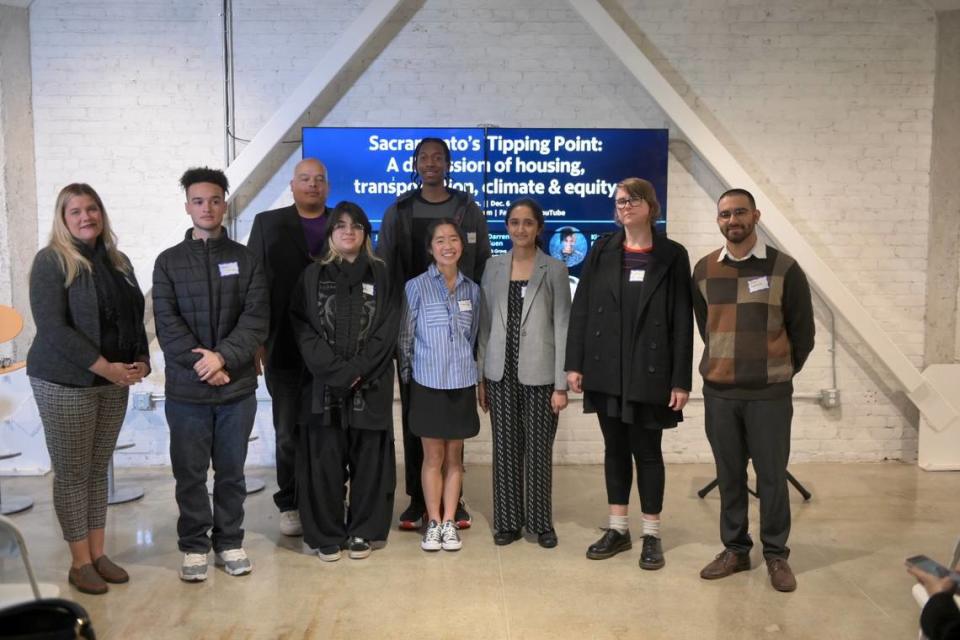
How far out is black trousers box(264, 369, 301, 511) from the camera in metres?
4.27

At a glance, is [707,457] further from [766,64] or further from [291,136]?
[291,136]

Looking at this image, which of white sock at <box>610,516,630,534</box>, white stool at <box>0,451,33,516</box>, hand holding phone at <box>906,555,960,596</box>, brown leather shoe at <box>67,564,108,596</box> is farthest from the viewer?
white stool at <box>0,451,33,516</box>

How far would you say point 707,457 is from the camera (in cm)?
590

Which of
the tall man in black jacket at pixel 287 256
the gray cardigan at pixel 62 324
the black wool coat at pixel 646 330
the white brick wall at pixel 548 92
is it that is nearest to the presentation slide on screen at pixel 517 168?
the white brick wall at pixel 548 92

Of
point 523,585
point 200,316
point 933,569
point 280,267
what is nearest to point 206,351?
point 200,316

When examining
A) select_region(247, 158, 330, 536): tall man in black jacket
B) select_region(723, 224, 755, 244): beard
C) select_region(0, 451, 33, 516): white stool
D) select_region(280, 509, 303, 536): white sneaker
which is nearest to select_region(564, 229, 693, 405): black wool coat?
select_region(723, 224, 755, 244): beard

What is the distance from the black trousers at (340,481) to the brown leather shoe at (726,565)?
1.45m

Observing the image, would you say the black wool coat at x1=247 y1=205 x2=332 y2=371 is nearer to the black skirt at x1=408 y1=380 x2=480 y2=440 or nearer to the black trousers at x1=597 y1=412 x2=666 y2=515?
the black skirt at x1=408 y1=380 x2=480 y2=440


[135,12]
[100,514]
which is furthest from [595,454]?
[135,12]

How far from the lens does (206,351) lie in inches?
142

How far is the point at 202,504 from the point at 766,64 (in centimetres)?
433

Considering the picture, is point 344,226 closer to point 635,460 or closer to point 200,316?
point 200,316

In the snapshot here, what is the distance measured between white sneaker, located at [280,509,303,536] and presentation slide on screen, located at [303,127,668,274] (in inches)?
79.1

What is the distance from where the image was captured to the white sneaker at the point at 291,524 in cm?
435
